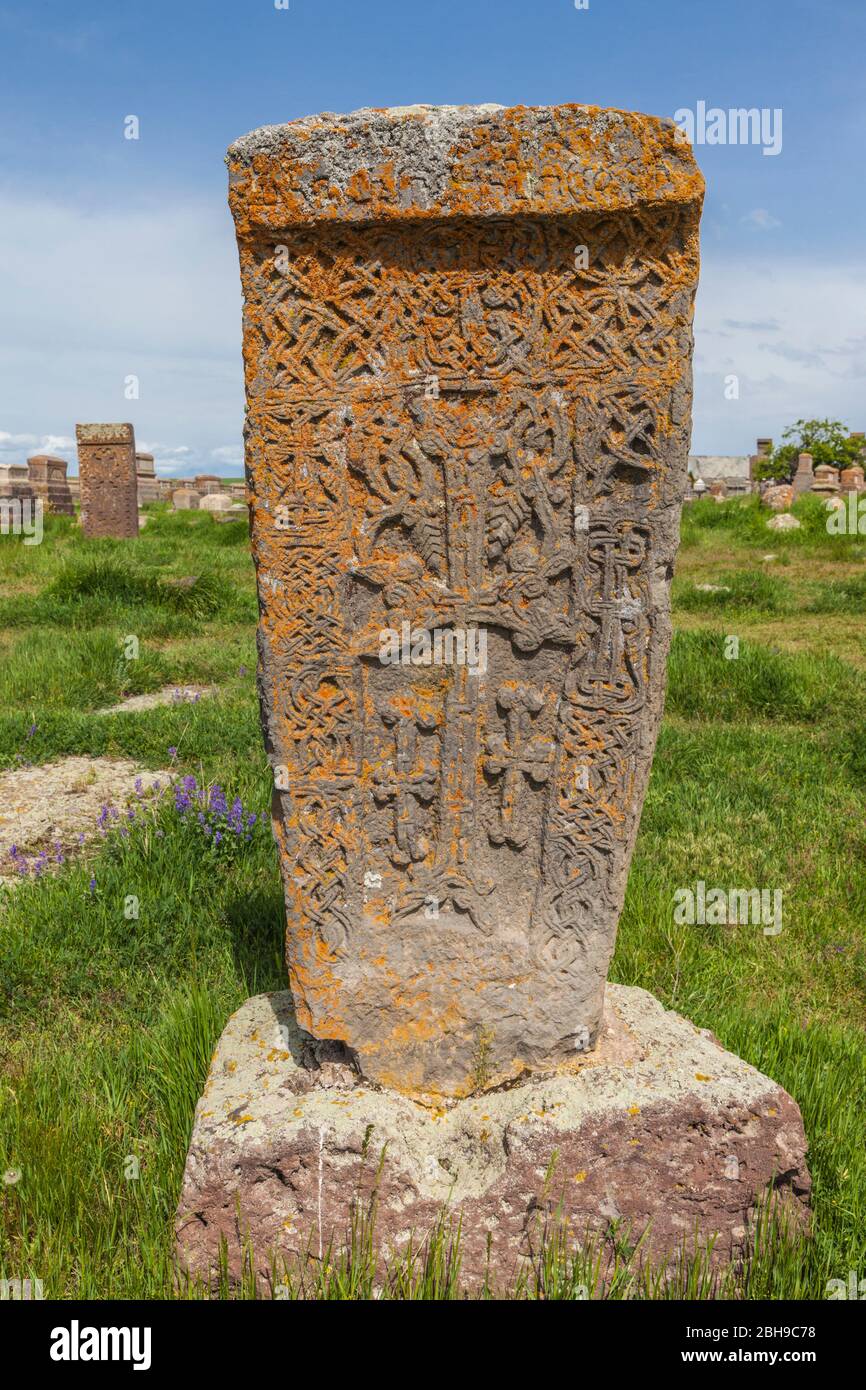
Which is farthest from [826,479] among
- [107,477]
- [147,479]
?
[107,477]

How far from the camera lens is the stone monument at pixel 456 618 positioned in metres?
2.18

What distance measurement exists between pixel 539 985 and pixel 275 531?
118 cm

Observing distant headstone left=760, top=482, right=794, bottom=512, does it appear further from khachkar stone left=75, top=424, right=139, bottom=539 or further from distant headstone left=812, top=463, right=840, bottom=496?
khachkar stone left=75, top=424, right=139, bottom=539

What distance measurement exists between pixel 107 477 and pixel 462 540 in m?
12.8

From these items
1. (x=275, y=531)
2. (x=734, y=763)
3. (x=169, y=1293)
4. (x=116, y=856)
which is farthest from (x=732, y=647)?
(x=169, y=1293)

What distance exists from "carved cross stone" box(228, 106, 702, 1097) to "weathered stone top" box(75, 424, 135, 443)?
12555 mm

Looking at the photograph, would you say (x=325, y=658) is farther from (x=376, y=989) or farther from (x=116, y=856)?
(x=116, y=856)

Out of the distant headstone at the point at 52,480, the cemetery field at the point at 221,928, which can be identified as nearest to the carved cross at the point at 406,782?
the cemetery field at the point at 221,928

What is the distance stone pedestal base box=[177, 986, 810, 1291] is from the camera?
225 centimetres

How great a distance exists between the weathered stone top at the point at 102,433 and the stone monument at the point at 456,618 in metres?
12.6

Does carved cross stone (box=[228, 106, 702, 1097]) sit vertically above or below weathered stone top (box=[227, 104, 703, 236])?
below

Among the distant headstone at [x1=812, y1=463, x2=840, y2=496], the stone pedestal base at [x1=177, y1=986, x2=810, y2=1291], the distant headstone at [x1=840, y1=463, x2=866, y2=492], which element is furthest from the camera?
the distant headstone at [x1=812, y1=463, x2=840, y2=496]

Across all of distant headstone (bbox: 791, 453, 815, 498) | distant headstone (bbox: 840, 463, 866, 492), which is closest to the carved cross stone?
distant headstone (bbox: 840, 463, 866, 492)

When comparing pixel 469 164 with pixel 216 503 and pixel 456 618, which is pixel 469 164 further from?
pixel 216 503
